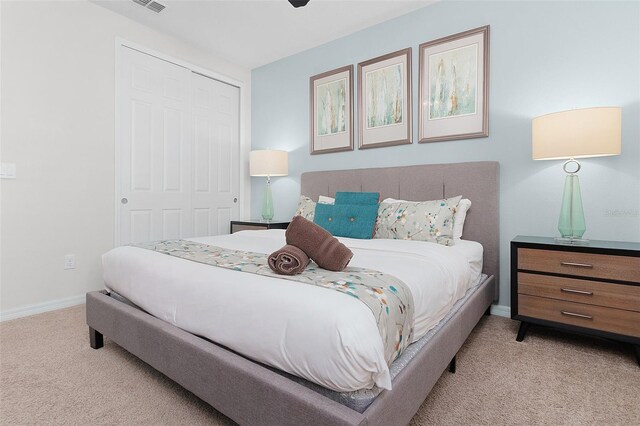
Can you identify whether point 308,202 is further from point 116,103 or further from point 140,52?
point 140,52

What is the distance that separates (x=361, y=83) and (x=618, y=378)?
9.69 feet

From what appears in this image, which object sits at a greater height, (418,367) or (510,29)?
(510,29)

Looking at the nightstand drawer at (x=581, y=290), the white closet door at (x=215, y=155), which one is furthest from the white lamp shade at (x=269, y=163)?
the nightstand drawer at (x=581, y=290)

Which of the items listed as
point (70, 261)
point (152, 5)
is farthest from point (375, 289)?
point (152, 5)

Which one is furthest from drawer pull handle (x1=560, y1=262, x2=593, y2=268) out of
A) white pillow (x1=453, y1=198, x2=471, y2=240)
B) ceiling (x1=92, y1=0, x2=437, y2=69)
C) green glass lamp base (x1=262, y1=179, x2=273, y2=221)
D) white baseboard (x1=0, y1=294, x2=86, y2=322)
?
white baseboard (x1=0, y1=294, x2=86, y2=322)

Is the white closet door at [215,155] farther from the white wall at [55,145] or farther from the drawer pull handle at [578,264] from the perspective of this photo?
the drawer pull handle at [578,264]

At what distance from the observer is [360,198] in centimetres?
282

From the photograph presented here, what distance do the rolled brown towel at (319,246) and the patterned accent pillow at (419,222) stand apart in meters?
1.07

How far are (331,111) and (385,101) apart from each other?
0.65 m

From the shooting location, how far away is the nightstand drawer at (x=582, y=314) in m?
1.81

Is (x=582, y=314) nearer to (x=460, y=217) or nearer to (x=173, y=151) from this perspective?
(x=460, y=217)

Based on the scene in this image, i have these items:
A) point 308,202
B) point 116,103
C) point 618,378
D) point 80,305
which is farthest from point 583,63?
point 80,305

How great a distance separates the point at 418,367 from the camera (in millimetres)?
1204

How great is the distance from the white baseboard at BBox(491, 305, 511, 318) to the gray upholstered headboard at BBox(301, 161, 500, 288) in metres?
0.28
